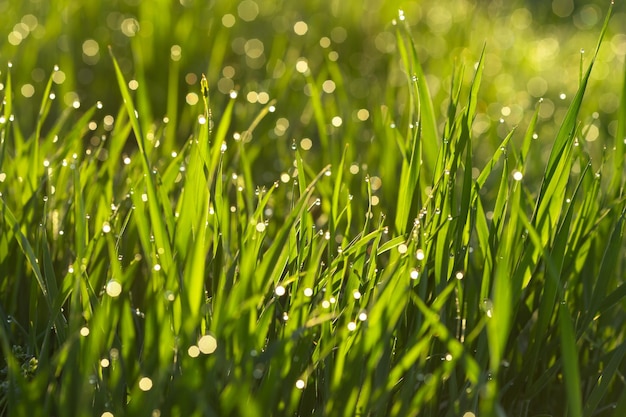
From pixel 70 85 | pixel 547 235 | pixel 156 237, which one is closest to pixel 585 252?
pixel 547 235

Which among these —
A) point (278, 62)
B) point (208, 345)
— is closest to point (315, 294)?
point (208, 345)

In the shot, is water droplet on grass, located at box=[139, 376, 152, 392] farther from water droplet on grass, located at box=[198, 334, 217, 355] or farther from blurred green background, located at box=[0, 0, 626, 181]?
blurred green background, located at box=[0, 0, 626, 181]

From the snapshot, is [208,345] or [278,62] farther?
[278,62]

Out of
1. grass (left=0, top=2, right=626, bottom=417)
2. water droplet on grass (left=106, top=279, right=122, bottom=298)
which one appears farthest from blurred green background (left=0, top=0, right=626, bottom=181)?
water droplet on grass (left=106, top=279, right=122, bottom=298)

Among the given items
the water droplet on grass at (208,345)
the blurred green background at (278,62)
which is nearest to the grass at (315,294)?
the water droplet on grass at (208,345)

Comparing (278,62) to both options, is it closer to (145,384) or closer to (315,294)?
(315,294)

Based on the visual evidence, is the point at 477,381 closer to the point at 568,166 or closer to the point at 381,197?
the point at 568,166
